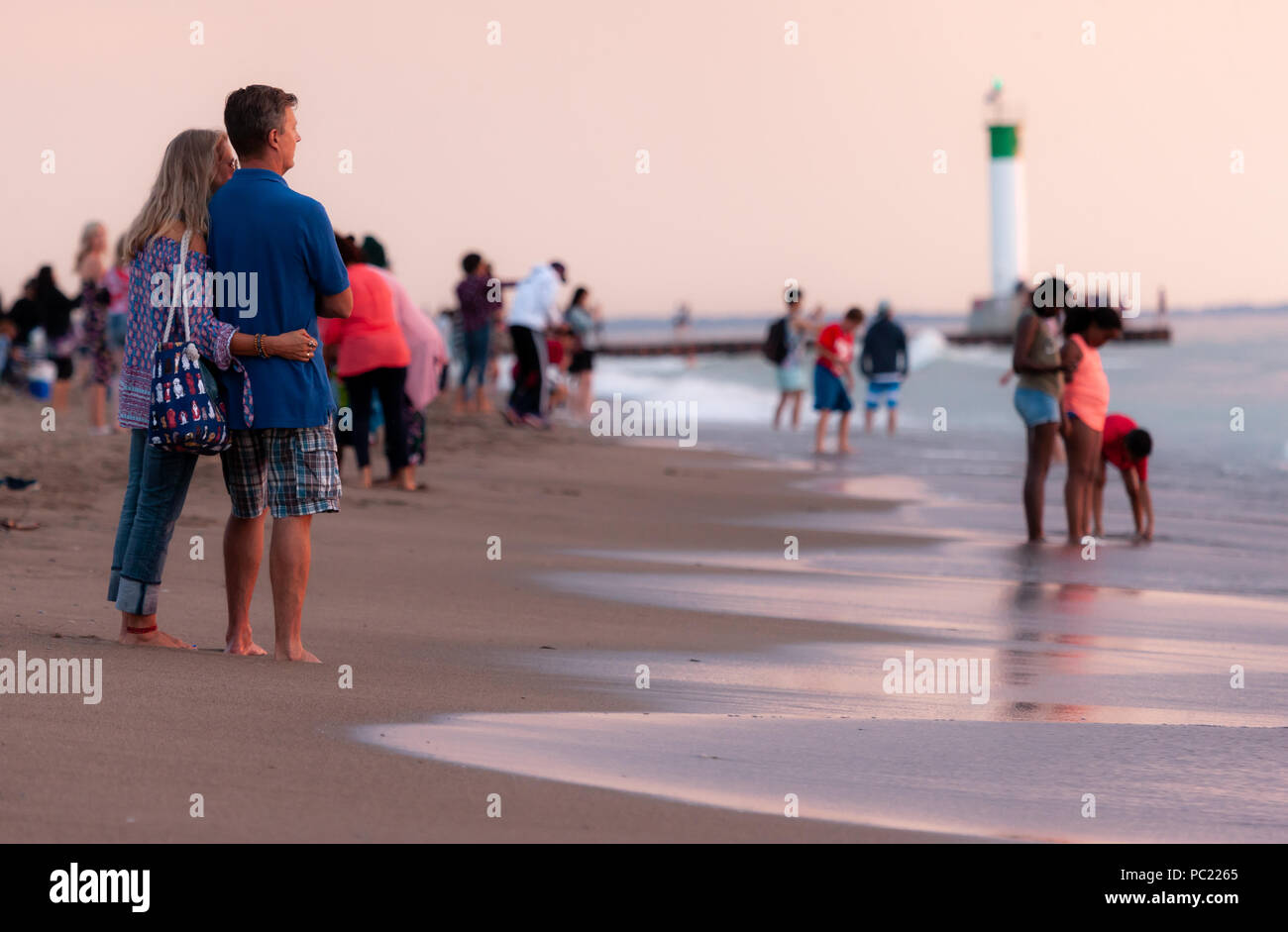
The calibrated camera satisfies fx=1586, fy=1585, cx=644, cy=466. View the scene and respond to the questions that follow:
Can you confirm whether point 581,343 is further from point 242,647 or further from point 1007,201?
point 1007,201

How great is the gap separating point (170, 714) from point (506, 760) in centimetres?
92

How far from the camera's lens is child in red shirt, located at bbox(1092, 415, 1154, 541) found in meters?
9.84

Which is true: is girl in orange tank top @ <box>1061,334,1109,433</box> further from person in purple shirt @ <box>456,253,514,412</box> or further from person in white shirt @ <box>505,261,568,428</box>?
person in purple shirt @ <box>456,253,514,412</box>

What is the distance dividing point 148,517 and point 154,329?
1.95 feet

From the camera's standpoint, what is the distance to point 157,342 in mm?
4703

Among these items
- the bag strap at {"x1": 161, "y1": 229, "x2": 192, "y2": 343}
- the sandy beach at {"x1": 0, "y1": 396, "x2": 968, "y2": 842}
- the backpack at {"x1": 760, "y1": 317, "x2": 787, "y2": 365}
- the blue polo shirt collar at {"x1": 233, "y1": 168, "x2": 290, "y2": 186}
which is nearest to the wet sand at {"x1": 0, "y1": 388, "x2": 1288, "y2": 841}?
the sandy beach at {"x1": 0, "y1": 396, "x2": 968, "y2": 842}

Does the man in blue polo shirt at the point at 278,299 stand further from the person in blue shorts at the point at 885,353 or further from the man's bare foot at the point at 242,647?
the person in blue shorts at the point at 885,353

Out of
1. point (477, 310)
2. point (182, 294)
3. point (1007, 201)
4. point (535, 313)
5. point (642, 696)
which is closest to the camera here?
point (182, 294)

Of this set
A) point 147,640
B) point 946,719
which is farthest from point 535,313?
point 946,719

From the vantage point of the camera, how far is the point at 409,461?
1053cm

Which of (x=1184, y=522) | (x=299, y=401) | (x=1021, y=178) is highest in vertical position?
(x=1021, y=178)

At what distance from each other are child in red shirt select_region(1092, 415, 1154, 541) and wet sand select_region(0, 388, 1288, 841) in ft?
2.13
